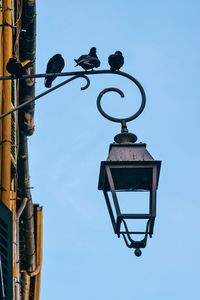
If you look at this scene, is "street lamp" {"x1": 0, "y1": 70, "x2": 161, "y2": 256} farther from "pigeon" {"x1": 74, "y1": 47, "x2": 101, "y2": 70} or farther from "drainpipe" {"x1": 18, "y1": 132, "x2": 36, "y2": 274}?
"drainpipe" {"x1": 18, "y1": 132, "x2": 36, "y2": 274}

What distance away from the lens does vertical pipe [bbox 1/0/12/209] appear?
1891cm

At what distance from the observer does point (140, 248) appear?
10414 mm

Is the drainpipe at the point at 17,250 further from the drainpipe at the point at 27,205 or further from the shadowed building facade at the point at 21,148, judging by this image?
the drainpipe at the point at 27,205

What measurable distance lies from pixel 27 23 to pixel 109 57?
45.0ft

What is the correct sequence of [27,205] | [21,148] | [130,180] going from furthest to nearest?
[27,205] → [21,148] → [130,180]

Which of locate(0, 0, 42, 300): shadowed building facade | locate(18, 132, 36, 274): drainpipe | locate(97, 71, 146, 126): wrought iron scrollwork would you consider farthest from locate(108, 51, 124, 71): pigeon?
locate(18, 132, 36, 274): drainpipe

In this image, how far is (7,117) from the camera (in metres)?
19.7

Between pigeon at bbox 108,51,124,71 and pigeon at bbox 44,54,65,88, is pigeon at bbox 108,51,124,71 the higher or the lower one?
the lower one

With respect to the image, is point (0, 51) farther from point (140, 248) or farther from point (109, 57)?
point (140, 248)

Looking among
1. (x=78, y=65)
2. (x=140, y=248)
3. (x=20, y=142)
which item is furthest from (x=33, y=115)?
(x=140, y=248)

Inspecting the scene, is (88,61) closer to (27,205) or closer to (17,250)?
(17,250)

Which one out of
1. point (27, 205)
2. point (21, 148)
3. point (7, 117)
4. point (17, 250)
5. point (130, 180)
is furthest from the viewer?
point (27, 205)

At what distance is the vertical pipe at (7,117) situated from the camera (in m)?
18.9

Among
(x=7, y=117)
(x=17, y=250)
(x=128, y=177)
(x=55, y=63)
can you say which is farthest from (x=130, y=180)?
(x=17, y=250)
